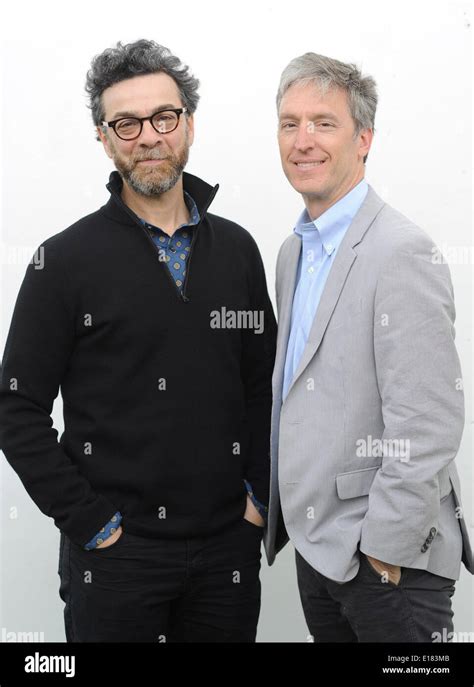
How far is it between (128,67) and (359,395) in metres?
1.12

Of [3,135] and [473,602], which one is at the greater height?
[3,135]

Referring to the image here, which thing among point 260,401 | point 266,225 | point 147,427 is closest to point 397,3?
point 266,225

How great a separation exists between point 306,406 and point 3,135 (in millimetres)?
1753

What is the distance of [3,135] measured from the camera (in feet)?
9.79

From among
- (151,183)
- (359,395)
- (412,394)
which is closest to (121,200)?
(151,183)

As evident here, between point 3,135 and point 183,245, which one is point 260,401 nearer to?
point 183,245

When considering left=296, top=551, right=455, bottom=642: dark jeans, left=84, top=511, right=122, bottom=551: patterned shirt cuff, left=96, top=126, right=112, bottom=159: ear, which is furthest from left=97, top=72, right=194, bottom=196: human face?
left=296, top=551, right=455, bottom=642: dark jeans

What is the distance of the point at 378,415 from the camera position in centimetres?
188

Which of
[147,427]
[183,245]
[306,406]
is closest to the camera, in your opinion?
[306,406]

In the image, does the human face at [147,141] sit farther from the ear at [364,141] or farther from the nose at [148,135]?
the ear at [364,141]

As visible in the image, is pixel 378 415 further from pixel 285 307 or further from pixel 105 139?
pixel 105 139

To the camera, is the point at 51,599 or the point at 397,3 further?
the point at 51,599

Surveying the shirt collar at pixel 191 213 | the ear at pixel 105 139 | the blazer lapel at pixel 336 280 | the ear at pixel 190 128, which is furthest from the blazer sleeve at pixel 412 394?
the ear at pixel 105 139

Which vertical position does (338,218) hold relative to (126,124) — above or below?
below
